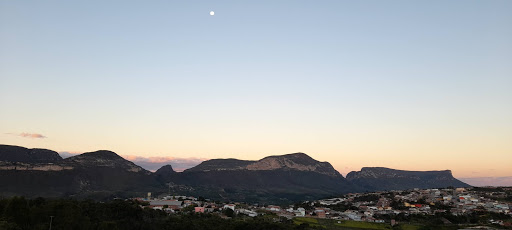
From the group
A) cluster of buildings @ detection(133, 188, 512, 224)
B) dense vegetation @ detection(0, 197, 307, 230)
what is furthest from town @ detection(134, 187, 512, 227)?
dense vegetation @ detection(0, 197, 307, 230)

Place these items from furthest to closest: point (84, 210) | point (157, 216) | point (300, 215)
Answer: point (300, 215) < point (157, 216) < point (84, 210)

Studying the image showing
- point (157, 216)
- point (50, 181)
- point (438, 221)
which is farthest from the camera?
point (50, 181)

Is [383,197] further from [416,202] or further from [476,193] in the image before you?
[476,193]

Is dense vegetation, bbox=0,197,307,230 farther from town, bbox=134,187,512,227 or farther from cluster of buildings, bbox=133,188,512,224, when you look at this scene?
cluster of buildings, bbox=133,188,512,224

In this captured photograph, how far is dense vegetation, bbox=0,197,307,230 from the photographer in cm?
5703

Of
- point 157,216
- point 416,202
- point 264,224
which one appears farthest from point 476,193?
point 157,216

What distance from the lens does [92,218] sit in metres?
65.9

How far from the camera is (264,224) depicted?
71.7 meters

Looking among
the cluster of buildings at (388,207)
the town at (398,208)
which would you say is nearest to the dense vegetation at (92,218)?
the town at (398,208)

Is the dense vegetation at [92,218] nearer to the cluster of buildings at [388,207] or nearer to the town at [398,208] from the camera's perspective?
the town at [398,208]

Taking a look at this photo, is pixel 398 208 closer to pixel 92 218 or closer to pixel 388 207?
pixel 388 207

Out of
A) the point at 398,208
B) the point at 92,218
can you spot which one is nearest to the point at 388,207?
the point at 398,208

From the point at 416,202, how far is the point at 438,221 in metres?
36.8

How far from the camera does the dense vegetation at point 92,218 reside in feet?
187
